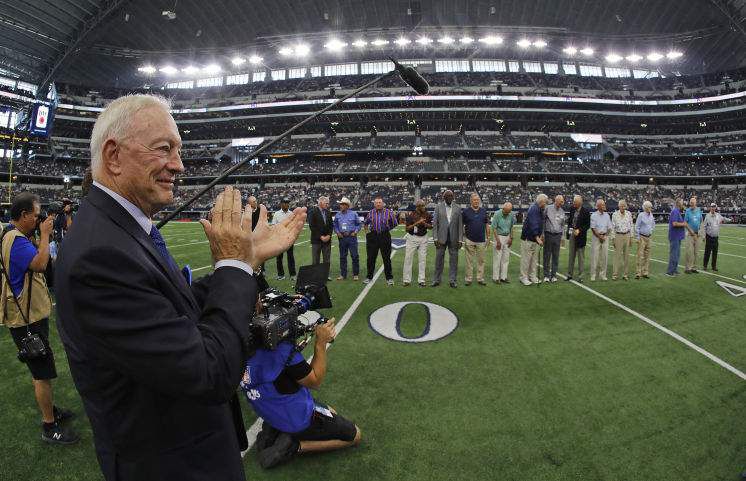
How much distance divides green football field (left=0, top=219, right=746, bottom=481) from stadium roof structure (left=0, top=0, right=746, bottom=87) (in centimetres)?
4530

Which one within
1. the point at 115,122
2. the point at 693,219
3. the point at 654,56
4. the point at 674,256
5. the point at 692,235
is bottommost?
the point at 674,256

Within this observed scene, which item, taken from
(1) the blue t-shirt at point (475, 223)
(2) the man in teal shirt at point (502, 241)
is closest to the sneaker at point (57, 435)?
(1) the blue t-shirt at point (475, 223)

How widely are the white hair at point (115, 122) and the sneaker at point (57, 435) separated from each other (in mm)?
3482

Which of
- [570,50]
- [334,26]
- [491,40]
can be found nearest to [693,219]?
[491,40]

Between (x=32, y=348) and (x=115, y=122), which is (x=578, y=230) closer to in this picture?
(x=115, y=122)

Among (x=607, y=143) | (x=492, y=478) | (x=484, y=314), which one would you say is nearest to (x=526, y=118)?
(x=607, y=143)

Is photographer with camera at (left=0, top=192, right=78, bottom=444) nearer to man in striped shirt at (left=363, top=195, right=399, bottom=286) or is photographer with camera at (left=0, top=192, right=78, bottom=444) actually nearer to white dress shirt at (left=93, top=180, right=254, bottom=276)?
white dress shirt at (left=93, top=180, right=254, bottom=276)

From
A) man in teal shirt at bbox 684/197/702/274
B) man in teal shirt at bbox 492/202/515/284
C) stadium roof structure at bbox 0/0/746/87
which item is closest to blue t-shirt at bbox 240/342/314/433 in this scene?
man in teal shirt at bbox 492/202/515/284

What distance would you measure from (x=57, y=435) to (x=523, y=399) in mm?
4762

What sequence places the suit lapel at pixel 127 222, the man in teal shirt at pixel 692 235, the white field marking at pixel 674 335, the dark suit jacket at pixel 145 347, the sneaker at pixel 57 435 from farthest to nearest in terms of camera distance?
the man in teal shirt at pixel 692 235 → the white field marking at pixel 674 335 → the sneaker at pixel 57 435 → the suit lapel at pixel 127 222 → the dark suit jacket at pixel 145 347

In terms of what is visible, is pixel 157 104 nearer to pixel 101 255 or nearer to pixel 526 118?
pixel 101 255

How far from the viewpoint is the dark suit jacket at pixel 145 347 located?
0.94 m

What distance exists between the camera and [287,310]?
7.19ft

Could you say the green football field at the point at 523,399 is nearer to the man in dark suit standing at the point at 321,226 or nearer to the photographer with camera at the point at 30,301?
the photographer with camera at the point at 30,301
